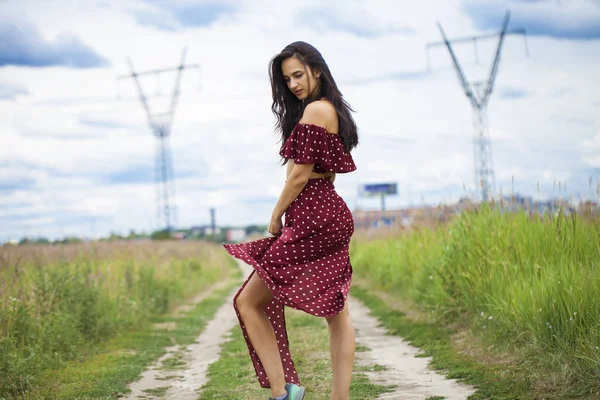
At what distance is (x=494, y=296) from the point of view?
790cm

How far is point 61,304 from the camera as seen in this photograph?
32.3ft

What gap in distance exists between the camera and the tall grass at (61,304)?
7.91 metres

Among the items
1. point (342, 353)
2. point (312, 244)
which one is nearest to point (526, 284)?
point (342, 353)

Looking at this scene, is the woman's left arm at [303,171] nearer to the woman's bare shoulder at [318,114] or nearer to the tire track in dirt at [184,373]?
the woman's bare shoulder at [318,114]

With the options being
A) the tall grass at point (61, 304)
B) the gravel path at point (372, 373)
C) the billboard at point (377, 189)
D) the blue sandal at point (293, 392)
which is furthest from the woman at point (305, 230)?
the billboard at point (377, 189)


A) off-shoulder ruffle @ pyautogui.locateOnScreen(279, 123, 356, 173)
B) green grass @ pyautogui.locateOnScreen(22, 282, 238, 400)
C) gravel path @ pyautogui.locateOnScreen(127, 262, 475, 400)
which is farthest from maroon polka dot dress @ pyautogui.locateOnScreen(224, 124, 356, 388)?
green grass @ pyautogui.locateOnScreen(22, 282, 238, 400)

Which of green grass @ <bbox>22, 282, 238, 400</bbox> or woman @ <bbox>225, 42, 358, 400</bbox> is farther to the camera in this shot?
green grass @ <bbox>22, 282, 238, 400</bbox>

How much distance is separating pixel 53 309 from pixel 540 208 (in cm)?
593

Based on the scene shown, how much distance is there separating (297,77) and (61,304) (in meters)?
6.28

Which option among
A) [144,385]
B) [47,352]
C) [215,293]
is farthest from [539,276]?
[215,293]

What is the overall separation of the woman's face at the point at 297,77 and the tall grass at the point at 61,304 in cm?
401

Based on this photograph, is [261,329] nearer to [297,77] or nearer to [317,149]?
[317,149]

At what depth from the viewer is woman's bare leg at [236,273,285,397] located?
4754 mm

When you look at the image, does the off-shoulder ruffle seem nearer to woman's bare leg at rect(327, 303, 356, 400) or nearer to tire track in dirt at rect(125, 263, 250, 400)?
woman's bare leg at rect(327, 303, 356, 400)
